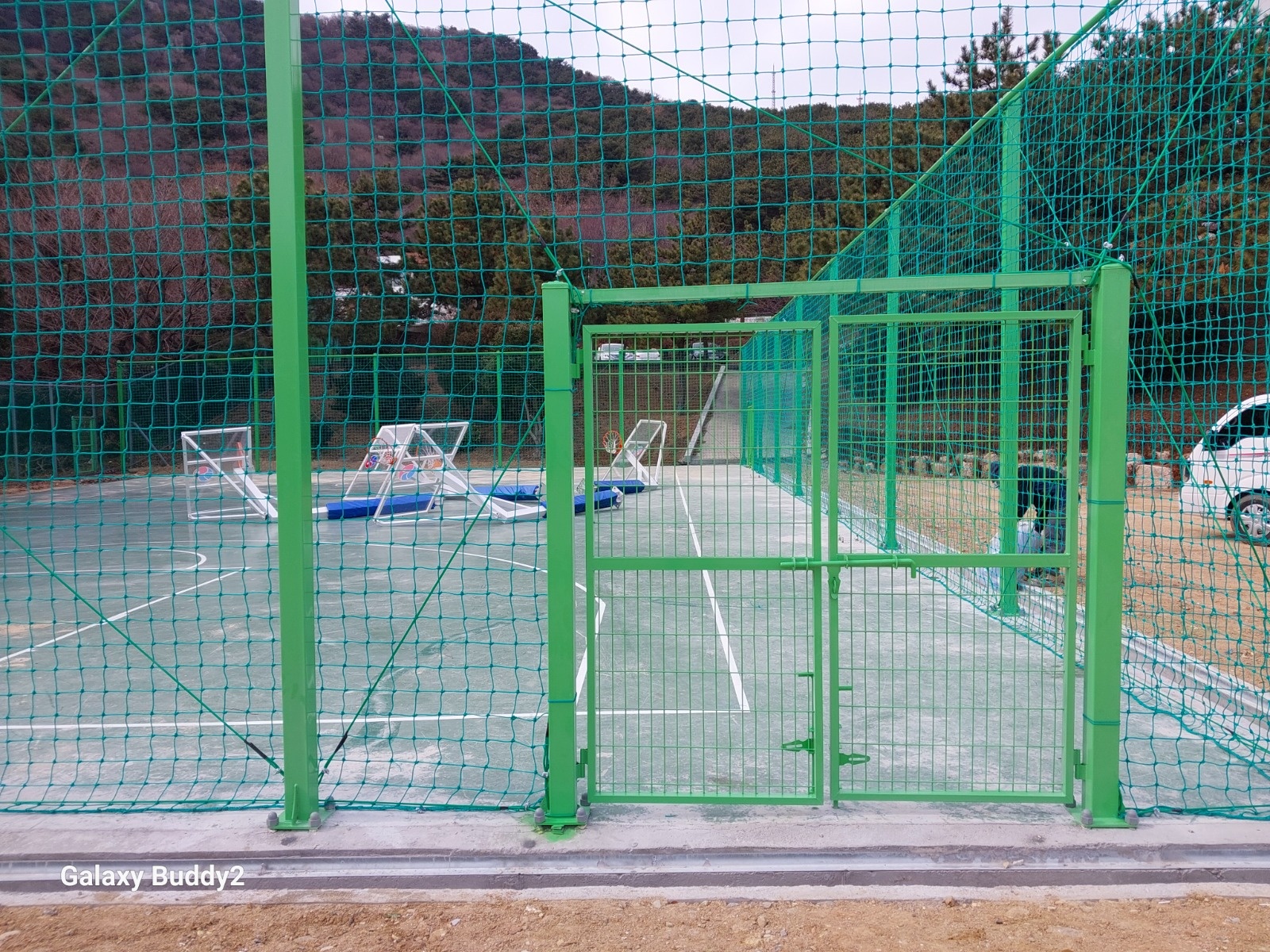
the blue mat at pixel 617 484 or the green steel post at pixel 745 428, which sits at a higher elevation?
the green steel post at pixel 745 428

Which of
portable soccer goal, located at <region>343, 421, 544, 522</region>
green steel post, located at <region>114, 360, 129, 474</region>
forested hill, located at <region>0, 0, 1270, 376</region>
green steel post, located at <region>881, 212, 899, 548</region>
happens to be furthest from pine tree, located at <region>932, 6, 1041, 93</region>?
portable soccer goal, located at <region>343, 421, 544, 522</region>

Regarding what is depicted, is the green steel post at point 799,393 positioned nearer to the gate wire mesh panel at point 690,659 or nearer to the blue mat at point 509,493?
the gate wire mesh panel at point 690,659

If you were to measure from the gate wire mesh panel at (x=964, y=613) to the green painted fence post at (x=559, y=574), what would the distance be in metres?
1.04

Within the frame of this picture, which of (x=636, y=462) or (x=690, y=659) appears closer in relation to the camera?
(x=690, y=659)

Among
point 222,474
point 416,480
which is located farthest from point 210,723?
point 222,474

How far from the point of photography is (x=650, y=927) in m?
2.75

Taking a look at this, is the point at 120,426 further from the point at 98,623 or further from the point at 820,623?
the point at 820,623

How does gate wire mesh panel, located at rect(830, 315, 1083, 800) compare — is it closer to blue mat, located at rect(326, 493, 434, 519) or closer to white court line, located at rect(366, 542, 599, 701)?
white court line, located at rect(366, 542, 599, 701)

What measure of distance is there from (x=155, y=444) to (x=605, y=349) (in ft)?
70.4

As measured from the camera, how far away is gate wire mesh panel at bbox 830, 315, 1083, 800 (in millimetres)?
3652

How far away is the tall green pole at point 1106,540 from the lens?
10.5ft

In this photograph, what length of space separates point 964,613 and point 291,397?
201 inches

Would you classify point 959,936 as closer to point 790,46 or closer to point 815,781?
point 815,781

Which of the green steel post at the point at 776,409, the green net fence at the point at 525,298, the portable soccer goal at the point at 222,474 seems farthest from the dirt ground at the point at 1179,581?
the portable soccer goal at the point at 222,474
